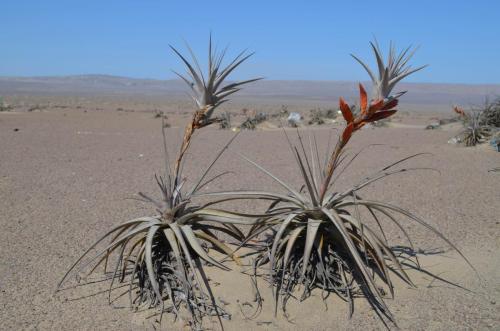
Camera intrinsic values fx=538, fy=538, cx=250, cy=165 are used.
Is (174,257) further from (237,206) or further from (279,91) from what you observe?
(279,91)

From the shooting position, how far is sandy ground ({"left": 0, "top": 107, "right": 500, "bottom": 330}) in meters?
3.75

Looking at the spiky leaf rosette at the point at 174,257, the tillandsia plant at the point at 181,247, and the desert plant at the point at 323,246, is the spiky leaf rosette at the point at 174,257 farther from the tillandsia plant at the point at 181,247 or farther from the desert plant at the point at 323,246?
the desert plant at the point at 323,246

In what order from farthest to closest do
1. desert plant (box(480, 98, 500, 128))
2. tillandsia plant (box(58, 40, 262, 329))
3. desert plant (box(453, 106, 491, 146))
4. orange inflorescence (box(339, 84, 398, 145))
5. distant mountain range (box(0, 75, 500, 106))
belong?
distant mountain range (box(0, 75, 500, 106)) → desert plant (box(480, 98, 500, 128)) → desert plant (box(453, 106, 491, 146)) → tillandsia plant (box(58, 40, 262, 329)) → orange inflorescence (box(339, 84, 398, 145))

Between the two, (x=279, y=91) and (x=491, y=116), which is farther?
(x=279, y=91)

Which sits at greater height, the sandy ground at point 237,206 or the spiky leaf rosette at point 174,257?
the spiky leaf rosette at point 174,257

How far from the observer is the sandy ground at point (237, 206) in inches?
148

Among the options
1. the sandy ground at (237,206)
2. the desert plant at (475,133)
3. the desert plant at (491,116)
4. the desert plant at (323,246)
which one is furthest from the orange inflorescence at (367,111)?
the desert plant at (491,116)

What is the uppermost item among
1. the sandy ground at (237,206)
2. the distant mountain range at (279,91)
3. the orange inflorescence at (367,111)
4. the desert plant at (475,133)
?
the orange inflorescence at (367,111)

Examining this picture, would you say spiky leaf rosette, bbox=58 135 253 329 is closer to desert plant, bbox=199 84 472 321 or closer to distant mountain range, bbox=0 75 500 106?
desert plant, bbox=199 84 472 321

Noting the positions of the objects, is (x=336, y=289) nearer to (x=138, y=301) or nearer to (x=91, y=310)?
(x=138, y=301)

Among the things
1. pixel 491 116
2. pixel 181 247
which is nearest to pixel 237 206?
pixel 181 247

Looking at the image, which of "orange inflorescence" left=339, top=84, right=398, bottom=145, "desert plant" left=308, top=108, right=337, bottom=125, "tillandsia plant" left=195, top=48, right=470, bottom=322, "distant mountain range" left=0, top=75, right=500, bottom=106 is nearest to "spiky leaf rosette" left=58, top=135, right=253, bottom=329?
"tillandsia plant" left=195, top=48, right=470, bottom=322

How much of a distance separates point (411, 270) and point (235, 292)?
1.49m

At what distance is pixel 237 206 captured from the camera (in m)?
7.21
